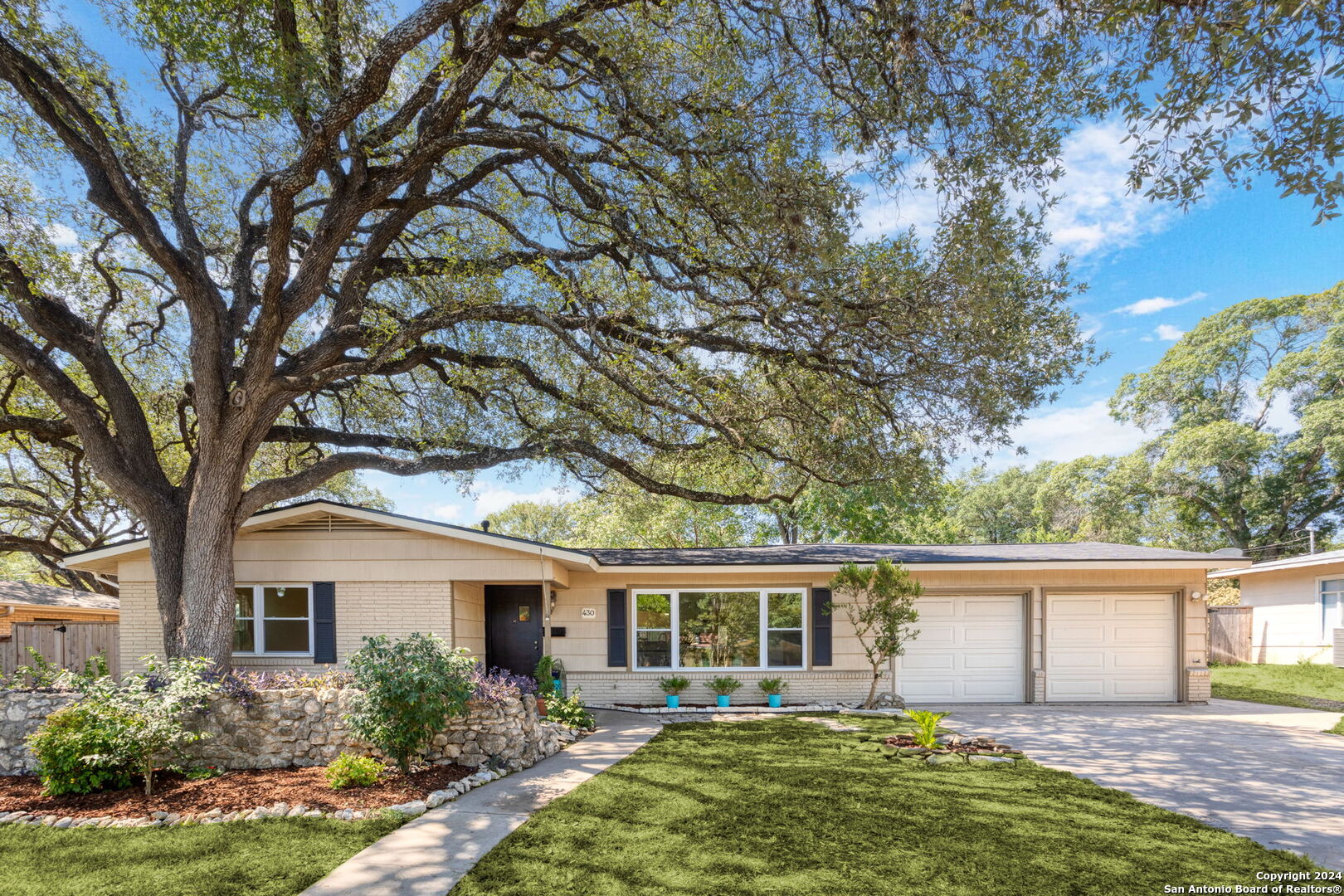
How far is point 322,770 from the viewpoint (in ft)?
23.8

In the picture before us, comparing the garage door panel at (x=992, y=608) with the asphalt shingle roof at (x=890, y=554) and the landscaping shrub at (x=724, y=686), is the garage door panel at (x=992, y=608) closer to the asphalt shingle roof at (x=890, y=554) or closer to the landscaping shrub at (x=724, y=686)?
the asphalt shingle roof at (x=890, y=554)

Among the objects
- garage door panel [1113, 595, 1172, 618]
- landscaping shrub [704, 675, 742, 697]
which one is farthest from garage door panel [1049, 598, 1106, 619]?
landscaping shrub [704, 675, 742, 697]

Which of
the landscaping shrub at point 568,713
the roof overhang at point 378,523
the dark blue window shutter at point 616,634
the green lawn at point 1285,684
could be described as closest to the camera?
the landscaping shrub at point 568,713

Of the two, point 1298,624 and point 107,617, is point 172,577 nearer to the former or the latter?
point 107,617

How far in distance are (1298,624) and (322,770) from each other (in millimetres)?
22223

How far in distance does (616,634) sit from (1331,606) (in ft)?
56.7

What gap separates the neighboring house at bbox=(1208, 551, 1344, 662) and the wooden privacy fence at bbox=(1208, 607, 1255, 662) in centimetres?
21

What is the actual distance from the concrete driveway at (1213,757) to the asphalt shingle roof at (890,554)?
2.46 meters

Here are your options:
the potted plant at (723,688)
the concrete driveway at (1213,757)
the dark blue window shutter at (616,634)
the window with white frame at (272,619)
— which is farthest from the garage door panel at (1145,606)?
the window with white frame at (272,619)

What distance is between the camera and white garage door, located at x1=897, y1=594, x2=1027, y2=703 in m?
12.6

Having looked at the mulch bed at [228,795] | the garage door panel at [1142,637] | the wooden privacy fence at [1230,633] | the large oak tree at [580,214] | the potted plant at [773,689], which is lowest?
the wooden privacy fence at [1230,633]

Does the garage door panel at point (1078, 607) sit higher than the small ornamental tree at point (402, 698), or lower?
lower

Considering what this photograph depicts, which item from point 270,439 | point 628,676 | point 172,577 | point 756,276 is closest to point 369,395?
point 270,439

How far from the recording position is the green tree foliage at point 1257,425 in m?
24.8
